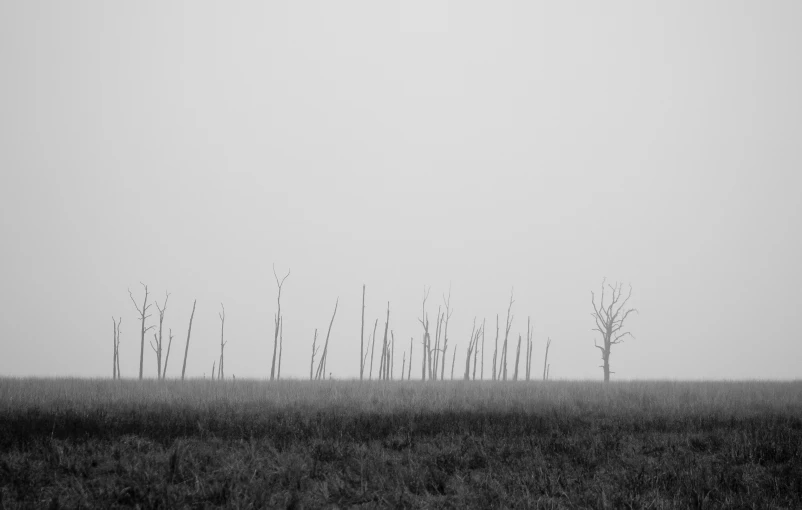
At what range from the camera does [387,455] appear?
817cm

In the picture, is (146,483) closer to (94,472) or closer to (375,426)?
(94,472)

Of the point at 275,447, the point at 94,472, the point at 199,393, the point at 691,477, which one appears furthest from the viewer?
the point at 199,393

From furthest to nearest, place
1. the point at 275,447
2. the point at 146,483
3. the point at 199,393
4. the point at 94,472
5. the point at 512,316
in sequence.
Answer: the point at 512,316
the point at 199,393
the point at 275,447
the point at 94,472
the point at 146,483

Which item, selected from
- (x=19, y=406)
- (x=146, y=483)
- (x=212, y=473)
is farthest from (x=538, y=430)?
(x=19, y=406)

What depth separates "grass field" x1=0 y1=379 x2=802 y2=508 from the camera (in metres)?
6.44

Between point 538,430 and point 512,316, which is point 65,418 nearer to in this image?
point 538,430

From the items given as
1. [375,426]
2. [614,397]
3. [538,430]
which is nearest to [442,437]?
[375,426]

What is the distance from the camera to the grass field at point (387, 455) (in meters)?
6.44

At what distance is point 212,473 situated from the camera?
6.93 metres

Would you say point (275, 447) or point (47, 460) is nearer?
point (47, 460)

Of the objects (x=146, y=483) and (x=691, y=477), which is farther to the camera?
(x=691, y=477)

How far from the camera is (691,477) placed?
7.40m

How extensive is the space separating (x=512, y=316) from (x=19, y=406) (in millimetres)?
42270

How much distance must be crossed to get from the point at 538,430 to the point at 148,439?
747 centimetres
